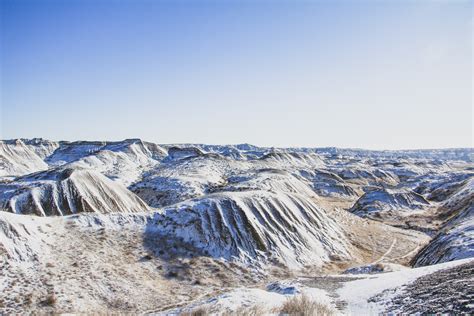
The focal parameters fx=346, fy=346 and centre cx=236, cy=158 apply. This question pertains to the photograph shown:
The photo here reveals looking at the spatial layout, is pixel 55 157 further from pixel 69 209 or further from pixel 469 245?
pixel 469 245

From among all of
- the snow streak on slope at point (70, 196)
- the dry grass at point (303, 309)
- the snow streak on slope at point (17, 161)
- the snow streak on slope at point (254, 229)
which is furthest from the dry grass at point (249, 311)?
the snow streak on slope at point (17, 161)

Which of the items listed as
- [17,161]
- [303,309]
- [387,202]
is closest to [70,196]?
[303,309]

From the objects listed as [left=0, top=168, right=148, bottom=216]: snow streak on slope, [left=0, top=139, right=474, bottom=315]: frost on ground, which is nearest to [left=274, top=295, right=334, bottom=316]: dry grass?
[left=0, top=139, right=474, bottom=315]: frost on ground

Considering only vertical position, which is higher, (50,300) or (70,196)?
(70,196)

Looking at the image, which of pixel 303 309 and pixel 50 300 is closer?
pixel 303 309

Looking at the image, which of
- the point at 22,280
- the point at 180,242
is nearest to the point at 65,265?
the point at 22,280

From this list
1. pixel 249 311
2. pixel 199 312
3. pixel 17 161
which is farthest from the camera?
pixel 17 161

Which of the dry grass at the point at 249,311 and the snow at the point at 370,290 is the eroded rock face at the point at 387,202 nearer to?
the snow at the point at 370,290

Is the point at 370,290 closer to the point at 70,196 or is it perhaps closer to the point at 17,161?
the point at 70,196

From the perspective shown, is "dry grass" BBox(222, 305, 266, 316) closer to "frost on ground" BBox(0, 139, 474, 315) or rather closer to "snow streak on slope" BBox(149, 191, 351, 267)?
"frost on ground" BBox(0, 139, 474, 315)

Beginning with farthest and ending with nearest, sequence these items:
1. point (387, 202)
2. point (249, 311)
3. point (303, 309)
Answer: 1. point (387, 202)
2. point (249, 311)
3. point (303, 309)
